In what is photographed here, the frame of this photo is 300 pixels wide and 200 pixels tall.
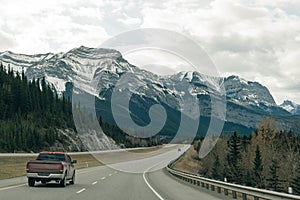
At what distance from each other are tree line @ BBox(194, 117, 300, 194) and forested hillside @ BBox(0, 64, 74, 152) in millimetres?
37156

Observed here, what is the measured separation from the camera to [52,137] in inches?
4043

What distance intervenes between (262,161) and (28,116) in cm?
6369

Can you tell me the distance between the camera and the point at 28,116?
391 feet

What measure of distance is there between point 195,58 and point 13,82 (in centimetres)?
10013

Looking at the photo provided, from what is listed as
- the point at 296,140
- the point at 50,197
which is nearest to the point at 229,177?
the point at 296,140

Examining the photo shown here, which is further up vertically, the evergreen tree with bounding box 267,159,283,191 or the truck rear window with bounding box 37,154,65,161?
the truck rear window with bounding box 37,154,65,161

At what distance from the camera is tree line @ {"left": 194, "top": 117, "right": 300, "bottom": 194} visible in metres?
78.9

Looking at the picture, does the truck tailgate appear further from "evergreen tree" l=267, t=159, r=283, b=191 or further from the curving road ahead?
"evergreen tree" l=267, t=159, r=283, b=191

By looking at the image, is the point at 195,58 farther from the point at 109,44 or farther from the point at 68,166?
the point at 68,166

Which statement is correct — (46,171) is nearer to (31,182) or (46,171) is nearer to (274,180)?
(31,182)

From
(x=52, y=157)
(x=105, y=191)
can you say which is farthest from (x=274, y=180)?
(x=105, y=191)

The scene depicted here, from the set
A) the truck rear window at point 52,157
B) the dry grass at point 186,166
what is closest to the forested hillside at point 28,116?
the dry grass at point 186,166

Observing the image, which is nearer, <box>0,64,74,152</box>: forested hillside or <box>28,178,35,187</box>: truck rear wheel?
<box>28,178,35,187</box>: truck rear wheel

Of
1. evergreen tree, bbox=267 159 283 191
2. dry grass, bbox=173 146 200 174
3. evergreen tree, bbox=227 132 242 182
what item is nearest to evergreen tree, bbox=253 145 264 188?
evergreen tree, bbox=227 132 242 182
